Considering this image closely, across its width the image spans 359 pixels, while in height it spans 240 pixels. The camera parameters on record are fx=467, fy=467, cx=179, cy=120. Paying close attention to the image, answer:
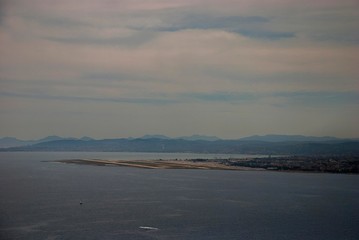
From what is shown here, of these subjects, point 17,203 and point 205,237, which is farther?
point 17,203

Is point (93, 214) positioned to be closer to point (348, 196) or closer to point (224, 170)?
point (348, 196)

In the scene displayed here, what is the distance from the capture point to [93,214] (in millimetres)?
22547

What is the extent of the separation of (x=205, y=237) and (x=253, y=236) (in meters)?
1.93

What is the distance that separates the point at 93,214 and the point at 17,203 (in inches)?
243

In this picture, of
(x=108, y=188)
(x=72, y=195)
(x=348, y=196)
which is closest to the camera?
(x=72, y=195)

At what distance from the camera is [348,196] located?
32125mm

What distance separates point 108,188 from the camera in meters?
34.2

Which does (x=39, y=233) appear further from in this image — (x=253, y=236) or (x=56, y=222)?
(x=253, y=236)

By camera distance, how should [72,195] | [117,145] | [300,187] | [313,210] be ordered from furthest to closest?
[117,145] → [300,187] → [72,195] → [313,210]

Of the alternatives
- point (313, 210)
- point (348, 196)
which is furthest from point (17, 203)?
point (348, 196)

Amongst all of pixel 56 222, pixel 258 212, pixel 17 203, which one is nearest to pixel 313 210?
pixel 258 212

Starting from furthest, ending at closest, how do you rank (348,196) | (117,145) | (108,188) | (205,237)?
(117,145)
(108,188)
(348,196)
(205,237)

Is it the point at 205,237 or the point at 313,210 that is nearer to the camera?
the point at 205,237

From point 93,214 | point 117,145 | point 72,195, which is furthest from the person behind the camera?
point 117,145
